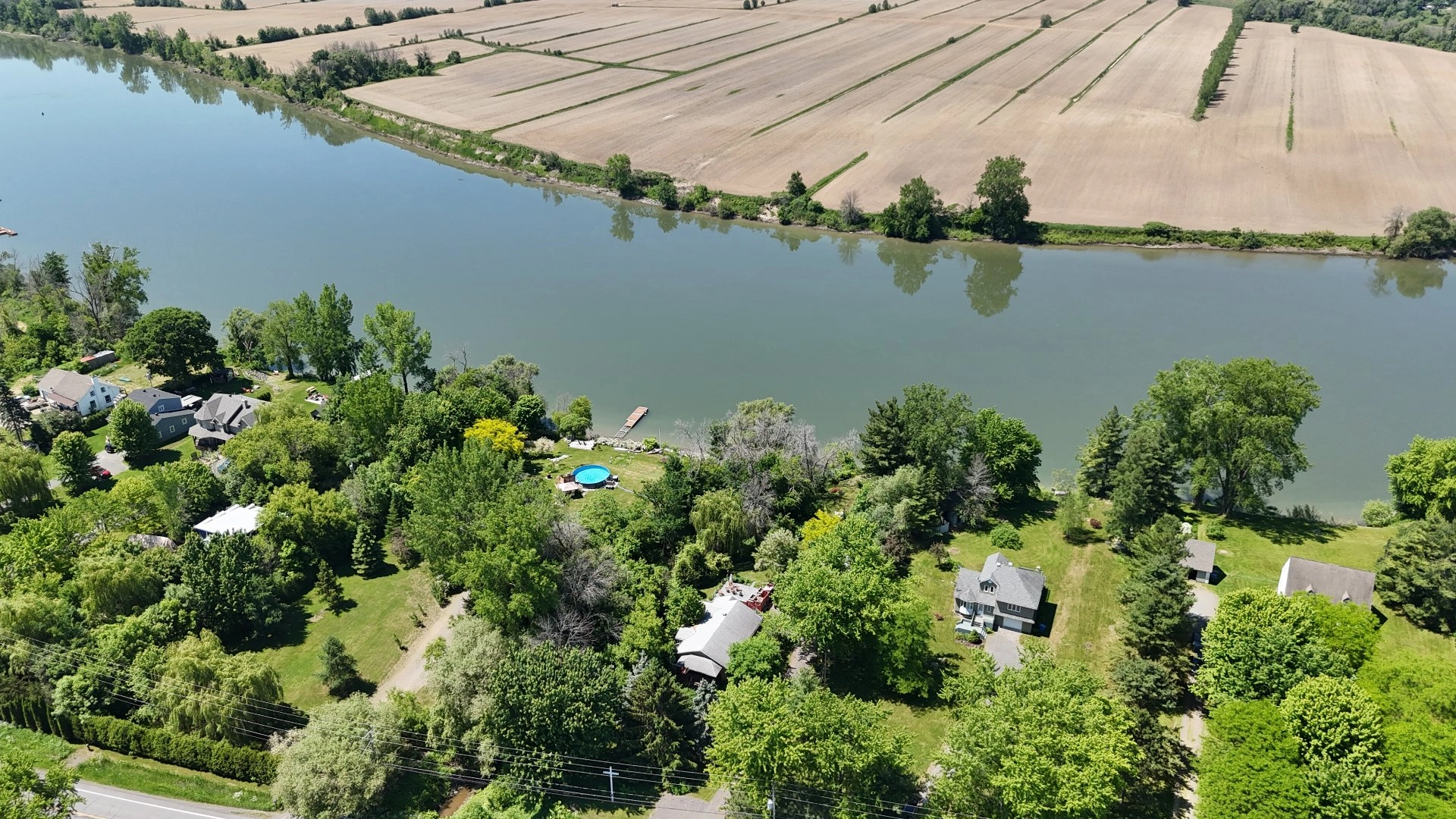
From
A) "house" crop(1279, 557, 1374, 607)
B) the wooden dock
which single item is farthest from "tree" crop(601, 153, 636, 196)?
"house" crop(1279, 557, 1374, 607)

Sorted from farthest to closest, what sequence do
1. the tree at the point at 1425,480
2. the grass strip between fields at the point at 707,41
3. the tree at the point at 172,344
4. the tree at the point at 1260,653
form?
the grass strip between fields at the point at 707,41
the tree at the point at 172,344
the tree at the point at 1425,480
the tree at the point at 1260,653

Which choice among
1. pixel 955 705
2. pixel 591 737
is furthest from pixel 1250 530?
pixel 591 737

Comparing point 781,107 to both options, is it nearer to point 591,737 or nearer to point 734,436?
point 734,436

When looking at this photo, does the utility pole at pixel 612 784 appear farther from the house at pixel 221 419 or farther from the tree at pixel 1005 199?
the tree at pixel 1005 199

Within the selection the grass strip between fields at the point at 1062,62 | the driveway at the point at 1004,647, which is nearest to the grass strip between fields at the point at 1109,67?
the grass strip between fields at the point at 1062,62

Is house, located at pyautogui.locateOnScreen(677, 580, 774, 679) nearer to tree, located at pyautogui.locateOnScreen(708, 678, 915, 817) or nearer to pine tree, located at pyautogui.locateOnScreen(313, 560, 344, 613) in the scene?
tree, located at pyautogui.locateOnScreen(708, 678, 915, 817)

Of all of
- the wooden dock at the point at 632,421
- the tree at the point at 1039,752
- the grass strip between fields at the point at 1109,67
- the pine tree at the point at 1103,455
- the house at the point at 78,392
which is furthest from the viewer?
the grass strip between fields at the point at 1109,67

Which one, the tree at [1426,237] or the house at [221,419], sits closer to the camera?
the house at [221,419]
